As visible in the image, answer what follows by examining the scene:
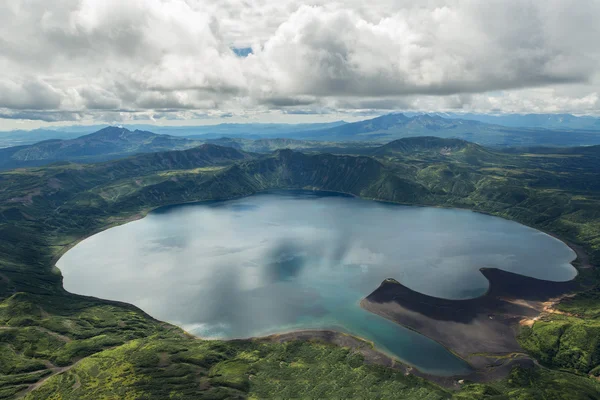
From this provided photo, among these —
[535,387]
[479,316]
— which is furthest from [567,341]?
[535,387]

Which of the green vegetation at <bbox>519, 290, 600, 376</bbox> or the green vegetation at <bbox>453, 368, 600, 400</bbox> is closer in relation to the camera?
the green vegetation at <bbox>453, 368, 600, 400</bbox>

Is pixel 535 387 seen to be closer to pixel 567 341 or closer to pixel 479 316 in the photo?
pixel 567 341

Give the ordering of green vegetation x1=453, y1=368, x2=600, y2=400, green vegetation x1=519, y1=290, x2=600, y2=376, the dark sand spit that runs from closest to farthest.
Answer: green vegetation x1=453, y1=368, x2=600, y2=400
green vegetation x1=519, y1=290, x2=600, y2=376
the dark sand spit

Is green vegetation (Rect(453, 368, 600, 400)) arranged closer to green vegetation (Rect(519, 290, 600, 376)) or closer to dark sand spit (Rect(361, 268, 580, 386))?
dark sand spit (Rect(361, 268, 580, 386))

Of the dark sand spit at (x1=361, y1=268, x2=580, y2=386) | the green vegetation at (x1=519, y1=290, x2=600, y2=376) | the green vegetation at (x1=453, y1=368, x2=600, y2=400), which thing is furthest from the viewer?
the dark sand spit at (x1=361, y1=268, x2=580, y2=386)

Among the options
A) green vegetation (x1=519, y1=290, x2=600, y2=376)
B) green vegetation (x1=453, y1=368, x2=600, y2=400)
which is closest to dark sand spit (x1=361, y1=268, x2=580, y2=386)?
green vegetation (x1=453, y1=368, x2=600, y2=400)

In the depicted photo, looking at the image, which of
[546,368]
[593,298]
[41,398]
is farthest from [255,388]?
[593,298]

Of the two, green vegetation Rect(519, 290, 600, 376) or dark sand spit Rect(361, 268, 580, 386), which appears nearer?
green vegetation Rect(519, 290, 600, 376)

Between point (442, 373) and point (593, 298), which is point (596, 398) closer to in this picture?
point (442, 373)

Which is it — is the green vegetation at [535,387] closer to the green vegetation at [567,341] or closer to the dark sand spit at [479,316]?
the dark sand spit at [479,316]

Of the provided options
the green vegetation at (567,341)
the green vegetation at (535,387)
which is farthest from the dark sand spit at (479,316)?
the green vegetation at (567,341)
